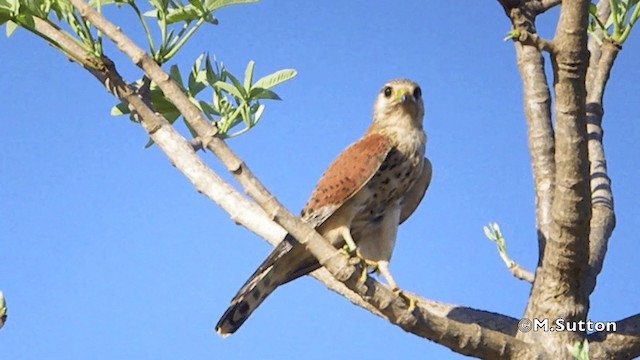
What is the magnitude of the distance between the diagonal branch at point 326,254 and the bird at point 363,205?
0.60m

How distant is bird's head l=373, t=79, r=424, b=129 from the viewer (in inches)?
168

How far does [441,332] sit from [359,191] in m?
1.01

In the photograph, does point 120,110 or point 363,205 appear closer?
point 120,110

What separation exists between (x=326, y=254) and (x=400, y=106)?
181cm

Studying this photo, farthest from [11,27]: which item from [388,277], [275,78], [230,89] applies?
[388,277]

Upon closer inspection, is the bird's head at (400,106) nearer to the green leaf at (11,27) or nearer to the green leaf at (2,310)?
the green leaf at (11,27)

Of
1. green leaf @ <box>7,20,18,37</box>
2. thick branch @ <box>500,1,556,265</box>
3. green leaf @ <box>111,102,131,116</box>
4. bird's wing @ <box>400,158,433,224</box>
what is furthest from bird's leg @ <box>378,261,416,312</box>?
green leaf @ <box>7,20,18,37</box>

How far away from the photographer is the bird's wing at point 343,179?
147 inches

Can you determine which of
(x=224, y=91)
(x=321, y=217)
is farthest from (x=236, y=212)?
(x=224, y=91)

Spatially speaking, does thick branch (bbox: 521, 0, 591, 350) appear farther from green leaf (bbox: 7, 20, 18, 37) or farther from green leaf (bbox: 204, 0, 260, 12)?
green leaf (bbox: 7, 20, 18, 37)

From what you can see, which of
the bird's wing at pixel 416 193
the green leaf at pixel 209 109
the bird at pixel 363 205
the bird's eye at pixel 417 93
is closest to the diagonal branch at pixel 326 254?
the green leaf at pixel 209 109

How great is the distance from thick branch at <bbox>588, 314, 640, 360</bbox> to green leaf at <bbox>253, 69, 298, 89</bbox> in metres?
1.35

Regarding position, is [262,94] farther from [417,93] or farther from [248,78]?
[417,93]

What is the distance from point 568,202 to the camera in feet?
9.07
